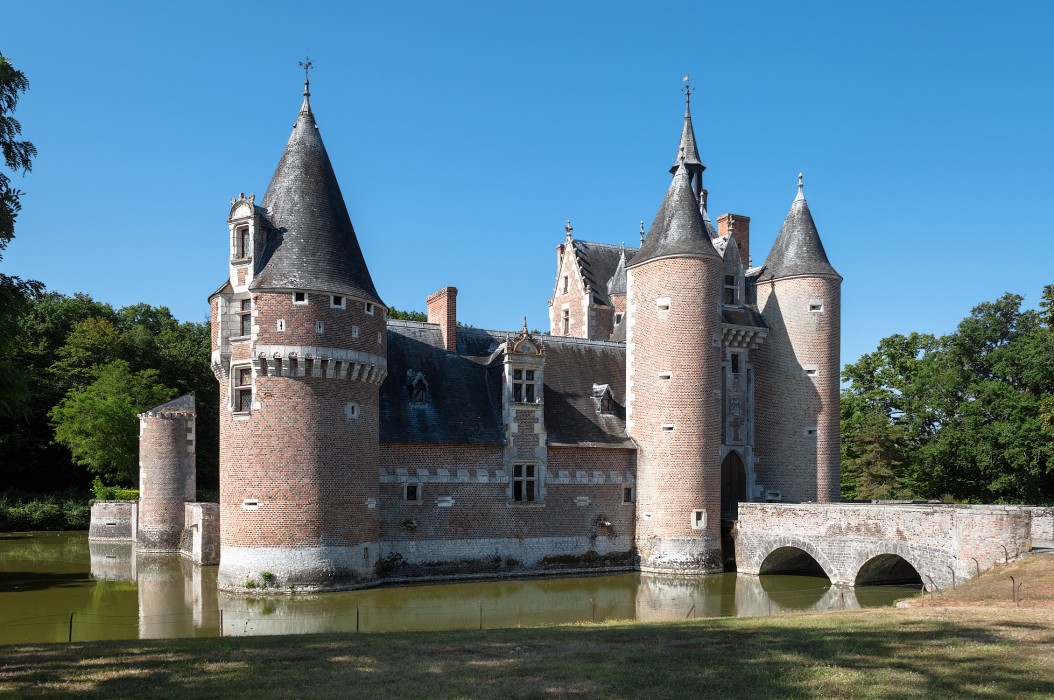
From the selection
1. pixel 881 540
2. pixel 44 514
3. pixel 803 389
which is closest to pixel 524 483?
pixel 881 540

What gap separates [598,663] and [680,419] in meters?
17.3

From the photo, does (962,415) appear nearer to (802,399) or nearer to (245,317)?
(802,399)

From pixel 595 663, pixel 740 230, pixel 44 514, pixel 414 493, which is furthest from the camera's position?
pixel 44 514

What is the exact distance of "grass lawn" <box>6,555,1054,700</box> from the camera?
30.3 ft

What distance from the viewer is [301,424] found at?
22.7 metres

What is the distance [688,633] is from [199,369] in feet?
145

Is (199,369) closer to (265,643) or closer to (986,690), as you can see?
(265,643)

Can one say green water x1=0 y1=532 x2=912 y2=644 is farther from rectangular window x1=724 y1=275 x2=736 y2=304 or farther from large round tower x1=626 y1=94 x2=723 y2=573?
rectangular window x1=724 y1=275 x2=736 y2=304

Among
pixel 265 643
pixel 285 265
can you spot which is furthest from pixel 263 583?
pixel 265 643

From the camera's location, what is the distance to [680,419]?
2739 cm

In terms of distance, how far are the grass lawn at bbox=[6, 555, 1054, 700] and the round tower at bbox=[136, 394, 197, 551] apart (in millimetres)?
20446

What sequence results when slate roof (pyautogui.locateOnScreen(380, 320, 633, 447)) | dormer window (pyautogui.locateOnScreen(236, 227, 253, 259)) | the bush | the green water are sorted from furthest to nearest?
the bush → slate roof (pyautogui.locateOnScreen(380, 320, 633, 447)) → dormer window (pyautogui.locateOnScreen(236, 227, 253, 259)) → the green water

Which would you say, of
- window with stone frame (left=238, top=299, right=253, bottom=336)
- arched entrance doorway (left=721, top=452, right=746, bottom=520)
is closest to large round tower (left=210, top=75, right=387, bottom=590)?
window with stone frame (left=238, top=299, right=253, bottom=336)

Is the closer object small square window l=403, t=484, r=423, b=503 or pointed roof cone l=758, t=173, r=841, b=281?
small square window l=403, t=484, r=423, b=503
